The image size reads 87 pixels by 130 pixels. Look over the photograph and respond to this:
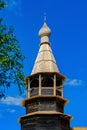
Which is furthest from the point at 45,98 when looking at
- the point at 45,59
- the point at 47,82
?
the point at 45,59

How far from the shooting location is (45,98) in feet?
109

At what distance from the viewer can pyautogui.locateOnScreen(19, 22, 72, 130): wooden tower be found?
3225 cm

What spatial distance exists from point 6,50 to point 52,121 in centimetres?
1782

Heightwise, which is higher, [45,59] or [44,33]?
[44,33]

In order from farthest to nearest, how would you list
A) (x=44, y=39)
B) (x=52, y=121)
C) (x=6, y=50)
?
(x=44, y=39), (x=52, y=121), (x=6, y=50)

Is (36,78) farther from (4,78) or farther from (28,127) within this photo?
(4,78)

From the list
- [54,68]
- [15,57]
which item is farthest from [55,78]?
[15,57]

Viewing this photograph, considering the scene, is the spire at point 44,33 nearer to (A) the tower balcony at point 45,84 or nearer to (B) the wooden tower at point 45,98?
(B) the wooden tower at point 45,98

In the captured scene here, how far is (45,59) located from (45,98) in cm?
377

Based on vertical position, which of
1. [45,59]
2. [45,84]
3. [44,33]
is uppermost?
[44,33]

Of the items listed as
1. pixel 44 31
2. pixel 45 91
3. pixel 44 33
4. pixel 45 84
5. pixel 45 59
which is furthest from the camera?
pixel 44 31

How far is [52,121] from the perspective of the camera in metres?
32.1

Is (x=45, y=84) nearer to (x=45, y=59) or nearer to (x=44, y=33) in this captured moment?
(x=45, y=59)

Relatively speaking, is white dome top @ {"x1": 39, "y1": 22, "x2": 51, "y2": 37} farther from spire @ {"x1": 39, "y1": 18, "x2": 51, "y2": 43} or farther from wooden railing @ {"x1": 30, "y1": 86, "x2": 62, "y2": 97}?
wooden railing @ {"x1": 30, "y1": 86, "x2": 62, "y2": 97}
